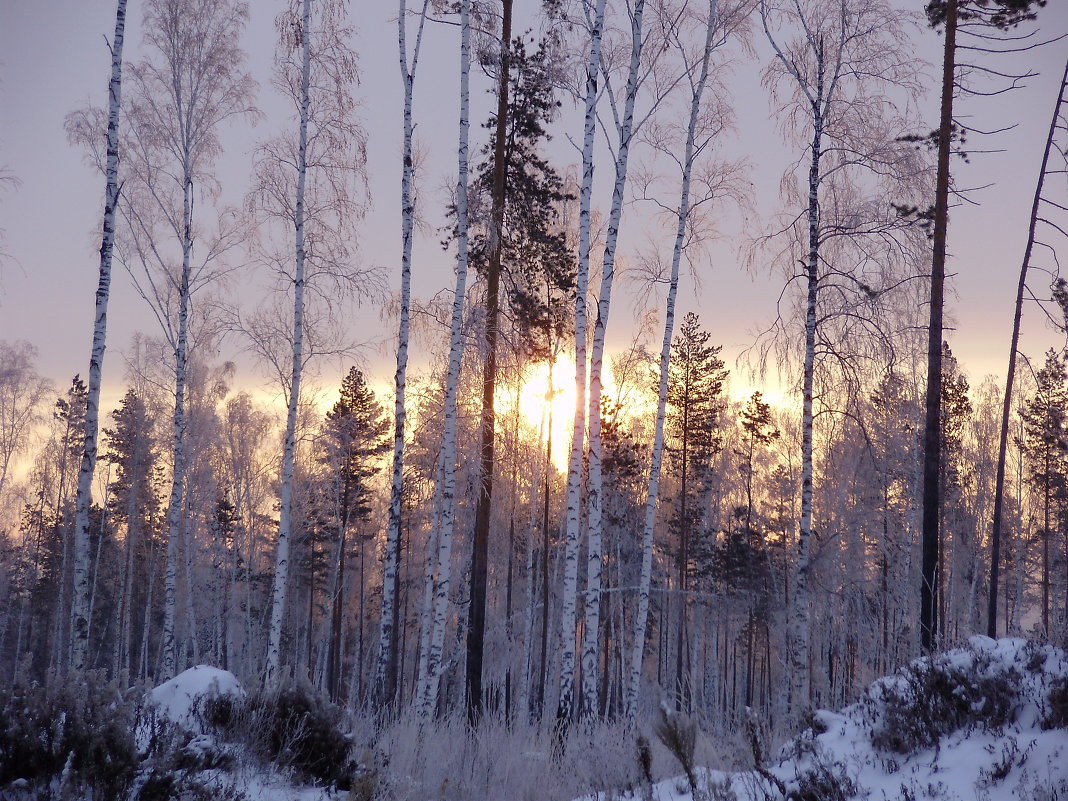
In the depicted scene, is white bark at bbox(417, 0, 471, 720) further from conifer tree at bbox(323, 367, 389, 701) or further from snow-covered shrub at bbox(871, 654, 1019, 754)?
conifer tree at bbox(323, 367, 389, 701)

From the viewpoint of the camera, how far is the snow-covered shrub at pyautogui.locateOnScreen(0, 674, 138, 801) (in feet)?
15.3

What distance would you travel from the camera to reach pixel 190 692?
21.4 ft

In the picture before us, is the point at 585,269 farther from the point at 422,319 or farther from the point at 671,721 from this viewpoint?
the point at 671,721

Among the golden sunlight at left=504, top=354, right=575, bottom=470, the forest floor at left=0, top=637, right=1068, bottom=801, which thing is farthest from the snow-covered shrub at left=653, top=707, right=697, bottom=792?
the golden sunlight at left=504, top=354, right=575, bottom=470

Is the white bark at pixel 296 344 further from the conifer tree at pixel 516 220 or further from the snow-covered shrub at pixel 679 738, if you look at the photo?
the snow-covered shrub at pixel 679 738

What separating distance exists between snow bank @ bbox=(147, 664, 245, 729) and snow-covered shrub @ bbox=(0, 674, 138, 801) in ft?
3.08

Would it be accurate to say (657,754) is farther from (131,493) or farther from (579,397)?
(131,493)

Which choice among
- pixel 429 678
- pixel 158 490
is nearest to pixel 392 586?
pixel 429 678

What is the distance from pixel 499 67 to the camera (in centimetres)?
1465

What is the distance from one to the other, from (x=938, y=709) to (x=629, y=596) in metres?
27.9

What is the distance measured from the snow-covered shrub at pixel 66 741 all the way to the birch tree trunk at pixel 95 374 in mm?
5048

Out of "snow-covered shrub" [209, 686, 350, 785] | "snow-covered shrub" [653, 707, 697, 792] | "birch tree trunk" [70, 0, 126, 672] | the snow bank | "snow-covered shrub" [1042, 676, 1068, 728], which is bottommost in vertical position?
"snow-covered shrub" [209, 686, 350, 785]

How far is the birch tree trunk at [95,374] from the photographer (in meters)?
10.1

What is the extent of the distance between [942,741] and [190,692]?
19.7 ft
